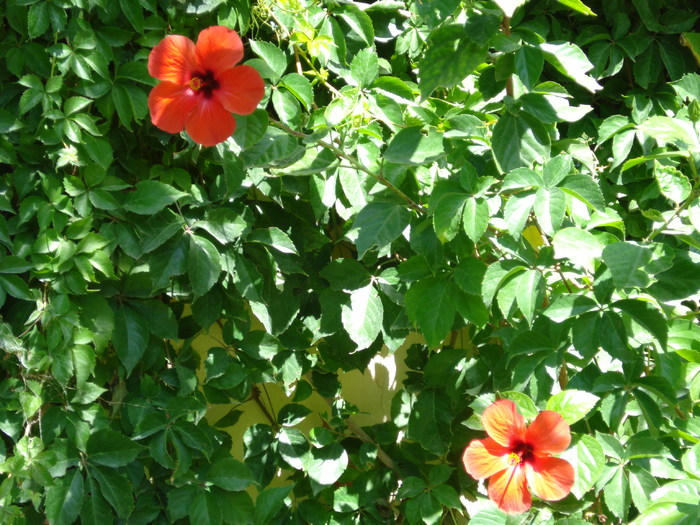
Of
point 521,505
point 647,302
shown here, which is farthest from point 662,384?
point 521,505

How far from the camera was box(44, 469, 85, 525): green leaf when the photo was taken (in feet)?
4.45

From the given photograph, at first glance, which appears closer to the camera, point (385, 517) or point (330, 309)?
point (330, 309)

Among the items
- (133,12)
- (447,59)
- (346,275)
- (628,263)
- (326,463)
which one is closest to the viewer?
(628,263)

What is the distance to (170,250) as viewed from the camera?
141cm

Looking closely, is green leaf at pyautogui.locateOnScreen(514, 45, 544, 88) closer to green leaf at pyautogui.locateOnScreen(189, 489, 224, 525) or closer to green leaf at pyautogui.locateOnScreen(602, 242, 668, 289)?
green leaf at pyautogui.locateOnScreen(602, 242, 668, 289)

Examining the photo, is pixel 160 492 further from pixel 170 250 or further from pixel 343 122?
pixel 343 122

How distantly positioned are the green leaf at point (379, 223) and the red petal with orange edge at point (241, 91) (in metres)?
0.28

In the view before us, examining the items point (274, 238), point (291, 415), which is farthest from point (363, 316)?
point (291, 415)

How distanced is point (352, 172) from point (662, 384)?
2.08 feet

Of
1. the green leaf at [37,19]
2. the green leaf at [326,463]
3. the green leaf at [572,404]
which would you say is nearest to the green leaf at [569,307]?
the green leaf at [572,404]

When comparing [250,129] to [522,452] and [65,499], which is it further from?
[65,499]

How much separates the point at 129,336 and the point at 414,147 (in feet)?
2.06

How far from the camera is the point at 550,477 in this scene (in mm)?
1103

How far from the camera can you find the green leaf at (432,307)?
4.33 feet
